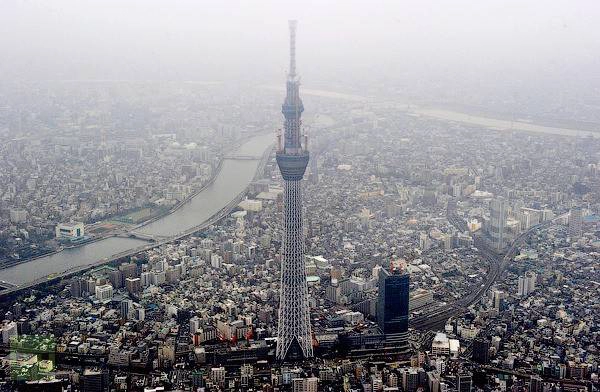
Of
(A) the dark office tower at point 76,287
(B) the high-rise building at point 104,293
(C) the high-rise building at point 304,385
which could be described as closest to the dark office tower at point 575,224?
(C) the high-rise building at point 304,385

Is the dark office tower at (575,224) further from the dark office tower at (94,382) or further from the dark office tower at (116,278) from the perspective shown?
the dark office tower at (94,382)

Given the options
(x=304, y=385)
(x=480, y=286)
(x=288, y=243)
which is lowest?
(x=304, y=385)

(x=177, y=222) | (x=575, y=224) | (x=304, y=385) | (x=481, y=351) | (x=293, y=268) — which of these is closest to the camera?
(x=304, y=385)

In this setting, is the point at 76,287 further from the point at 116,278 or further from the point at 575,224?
the point at 575,224

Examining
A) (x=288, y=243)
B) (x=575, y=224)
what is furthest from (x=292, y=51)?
(x=575, y=224)

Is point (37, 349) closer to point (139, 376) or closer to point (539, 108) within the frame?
point (139, 376)

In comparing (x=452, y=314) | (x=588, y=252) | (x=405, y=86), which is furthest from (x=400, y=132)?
(x=452, y=314)
